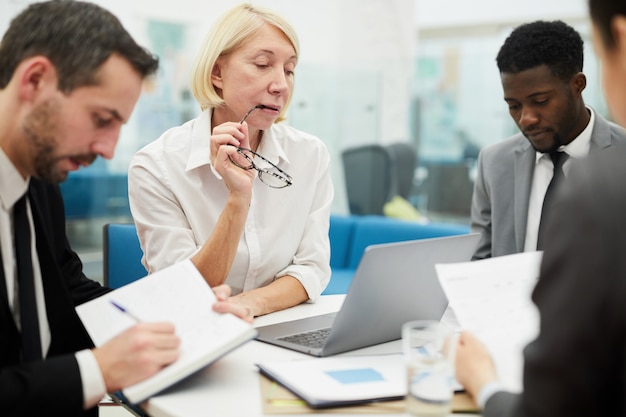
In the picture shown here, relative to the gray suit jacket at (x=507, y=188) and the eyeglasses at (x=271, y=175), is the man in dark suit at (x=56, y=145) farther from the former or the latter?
the gray suit jacket at (x=507, y=188)

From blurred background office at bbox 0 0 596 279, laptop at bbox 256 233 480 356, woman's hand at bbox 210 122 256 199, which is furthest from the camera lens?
blurred background office at bbox 0 0 596 279

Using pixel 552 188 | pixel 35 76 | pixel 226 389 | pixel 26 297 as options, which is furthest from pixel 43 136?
pixel 552 188

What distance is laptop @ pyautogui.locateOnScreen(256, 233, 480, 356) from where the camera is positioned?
1418mm

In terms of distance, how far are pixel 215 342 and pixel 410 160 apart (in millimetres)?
4462

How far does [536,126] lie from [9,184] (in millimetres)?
1472

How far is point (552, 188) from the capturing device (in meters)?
2.14

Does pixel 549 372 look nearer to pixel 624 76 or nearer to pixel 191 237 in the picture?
pixel 624 76

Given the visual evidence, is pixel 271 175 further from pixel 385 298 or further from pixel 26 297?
pixel 26 297

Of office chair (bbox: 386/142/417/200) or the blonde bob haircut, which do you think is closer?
the blonde bob haircut

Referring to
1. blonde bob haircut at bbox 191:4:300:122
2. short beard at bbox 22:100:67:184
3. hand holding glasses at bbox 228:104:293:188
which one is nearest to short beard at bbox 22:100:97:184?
short beard at bbox 22:100:67:184

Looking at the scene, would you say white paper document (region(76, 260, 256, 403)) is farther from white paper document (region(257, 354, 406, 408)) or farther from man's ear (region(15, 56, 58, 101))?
man's ear (region(15, 56, 58, 101))

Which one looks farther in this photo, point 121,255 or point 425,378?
point 121,255

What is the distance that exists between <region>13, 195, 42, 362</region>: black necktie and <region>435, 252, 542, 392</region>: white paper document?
75 cm

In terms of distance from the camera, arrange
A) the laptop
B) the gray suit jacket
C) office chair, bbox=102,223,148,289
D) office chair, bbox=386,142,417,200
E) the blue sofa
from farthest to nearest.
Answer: office chair, bbox=386,142,417,200 → the blue sofa → office chair, bbox=102,223,148,289 → the gray suit jacket → the laptop
